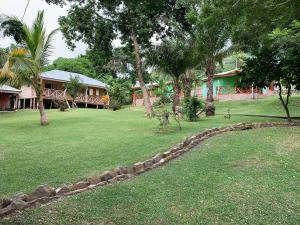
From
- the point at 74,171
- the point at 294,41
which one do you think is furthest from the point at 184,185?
the point at 294,41

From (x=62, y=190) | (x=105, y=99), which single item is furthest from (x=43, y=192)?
(x=105, y=99)

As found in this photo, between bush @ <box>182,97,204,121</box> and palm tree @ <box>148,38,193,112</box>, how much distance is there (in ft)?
11.9

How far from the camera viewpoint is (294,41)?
11430mm

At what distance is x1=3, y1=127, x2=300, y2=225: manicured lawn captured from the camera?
202 inches

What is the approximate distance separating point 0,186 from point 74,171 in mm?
1558

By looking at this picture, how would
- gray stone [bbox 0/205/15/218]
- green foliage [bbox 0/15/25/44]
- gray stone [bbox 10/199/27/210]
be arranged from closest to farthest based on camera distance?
1. gray stone [bbox 0/205/15/218]
2. gray stone [bbox 10/199/27/210]
3. green foliage [bbox 0/15/25/44]

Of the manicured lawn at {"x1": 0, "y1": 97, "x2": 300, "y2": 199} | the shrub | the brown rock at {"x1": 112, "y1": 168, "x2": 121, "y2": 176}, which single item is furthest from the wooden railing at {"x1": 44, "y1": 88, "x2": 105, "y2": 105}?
the brown rock at {"x1": 112, "y1": 168, "x2": 121, "y2": 176}

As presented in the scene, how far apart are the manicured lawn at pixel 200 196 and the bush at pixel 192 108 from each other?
758 centimetres

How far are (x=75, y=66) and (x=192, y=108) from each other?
31087 millimetres

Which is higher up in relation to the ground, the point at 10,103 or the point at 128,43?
the point at 128,43

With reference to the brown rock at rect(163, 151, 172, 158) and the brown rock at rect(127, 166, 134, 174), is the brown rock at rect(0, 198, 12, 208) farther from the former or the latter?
the brown rock at rect(163, 151, 172, 158)

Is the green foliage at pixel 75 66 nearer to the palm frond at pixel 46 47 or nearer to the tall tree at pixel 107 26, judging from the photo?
the tall tree at pixel 107 26

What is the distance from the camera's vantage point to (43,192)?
19.5ft

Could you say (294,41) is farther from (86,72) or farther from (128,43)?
(86,72)
